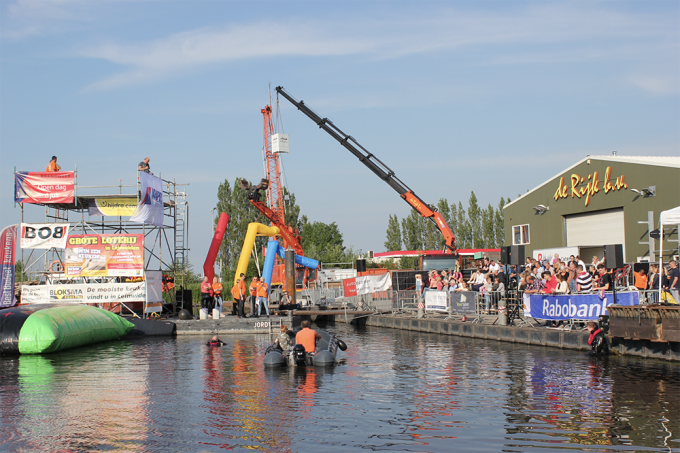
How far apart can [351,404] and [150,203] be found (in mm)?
20544

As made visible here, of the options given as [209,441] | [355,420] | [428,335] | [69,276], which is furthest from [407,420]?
[69,276]

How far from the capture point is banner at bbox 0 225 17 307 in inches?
1039

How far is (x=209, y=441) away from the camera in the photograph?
968 cm

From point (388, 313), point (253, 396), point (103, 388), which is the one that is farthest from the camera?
point (388, 313)

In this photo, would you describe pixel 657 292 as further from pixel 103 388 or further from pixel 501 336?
pixel 103 388

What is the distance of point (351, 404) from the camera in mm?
12297

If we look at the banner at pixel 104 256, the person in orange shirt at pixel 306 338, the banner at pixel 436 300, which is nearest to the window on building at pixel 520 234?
the banner at pixel 436 300

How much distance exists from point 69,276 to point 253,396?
58.6 ft

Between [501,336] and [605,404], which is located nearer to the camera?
[605,404]

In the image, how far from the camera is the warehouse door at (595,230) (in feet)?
103

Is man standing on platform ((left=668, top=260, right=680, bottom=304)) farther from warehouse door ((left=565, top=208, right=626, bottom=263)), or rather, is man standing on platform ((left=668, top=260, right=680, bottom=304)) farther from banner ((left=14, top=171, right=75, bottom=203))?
banner ((left=14, top=171, right=75, bottom=203))

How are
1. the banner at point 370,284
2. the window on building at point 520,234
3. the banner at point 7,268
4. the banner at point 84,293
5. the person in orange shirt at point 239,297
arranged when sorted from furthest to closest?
the window on building at point 520,234 → the banner at point 370,284 → the person in orange shirt at point 239,297 → the banner at point 84,293 → the banner at point 7,268

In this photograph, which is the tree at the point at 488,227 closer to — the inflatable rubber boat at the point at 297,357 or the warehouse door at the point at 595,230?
the warehouse door at the point at 595,230

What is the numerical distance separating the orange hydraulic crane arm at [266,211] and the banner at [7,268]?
Answer: 15.8 metres
